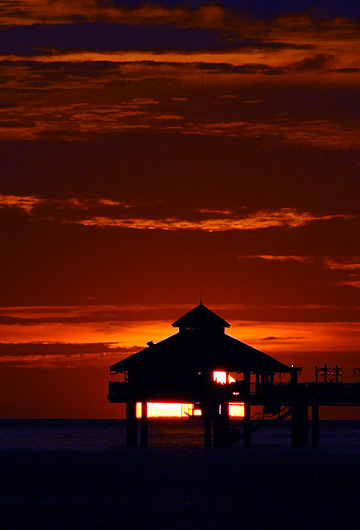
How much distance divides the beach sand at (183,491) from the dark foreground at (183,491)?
0.04 metres

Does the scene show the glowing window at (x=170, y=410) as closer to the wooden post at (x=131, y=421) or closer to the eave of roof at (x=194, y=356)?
the wooden post at (x=131, y=421)

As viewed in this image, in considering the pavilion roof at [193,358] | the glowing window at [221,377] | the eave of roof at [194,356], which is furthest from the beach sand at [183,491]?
the eave of roof at [194,356]

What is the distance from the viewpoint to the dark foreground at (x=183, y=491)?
48406mm

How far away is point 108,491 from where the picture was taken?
59.4m

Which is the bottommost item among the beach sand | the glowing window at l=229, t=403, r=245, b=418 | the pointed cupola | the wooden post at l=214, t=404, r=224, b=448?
the beach sand

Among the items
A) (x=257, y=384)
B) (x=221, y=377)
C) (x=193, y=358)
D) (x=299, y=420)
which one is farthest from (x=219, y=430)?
(x=193, y=358)

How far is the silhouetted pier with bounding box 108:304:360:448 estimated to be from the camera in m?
84.6

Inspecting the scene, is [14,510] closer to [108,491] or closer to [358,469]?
[108,491]

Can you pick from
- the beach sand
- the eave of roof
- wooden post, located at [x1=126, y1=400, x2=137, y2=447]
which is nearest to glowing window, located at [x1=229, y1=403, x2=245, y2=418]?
the beach sand

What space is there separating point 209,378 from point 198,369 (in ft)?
3.39

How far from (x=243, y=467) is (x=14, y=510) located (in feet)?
76.6

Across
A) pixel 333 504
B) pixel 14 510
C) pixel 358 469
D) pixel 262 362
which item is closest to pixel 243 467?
pixel 358 469

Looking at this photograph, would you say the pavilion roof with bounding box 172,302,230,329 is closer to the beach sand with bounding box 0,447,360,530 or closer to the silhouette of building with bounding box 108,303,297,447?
the silhouette of building with bounding box 108,303,297,447

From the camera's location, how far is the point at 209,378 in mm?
85250
